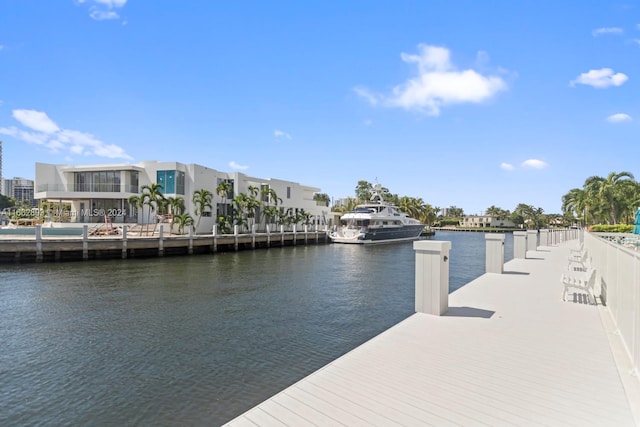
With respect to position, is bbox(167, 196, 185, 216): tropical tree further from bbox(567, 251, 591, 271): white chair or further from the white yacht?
bbox(567, 251, 591, 271): white chair

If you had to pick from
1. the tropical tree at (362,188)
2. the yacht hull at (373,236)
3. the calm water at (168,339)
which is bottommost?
the calm water at (168,339)

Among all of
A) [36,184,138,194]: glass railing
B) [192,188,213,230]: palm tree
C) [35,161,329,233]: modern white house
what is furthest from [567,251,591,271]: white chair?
[36,184,138,194]: glass railing

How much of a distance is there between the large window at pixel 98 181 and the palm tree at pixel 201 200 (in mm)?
7460

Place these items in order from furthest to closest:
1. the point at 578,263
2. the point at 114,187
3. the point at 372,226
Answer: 1. the point at 372,226
2. the point at 114,187
3. the point at 578,263

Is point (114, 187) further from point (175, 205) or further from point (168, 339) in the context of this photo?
point (168, 339)

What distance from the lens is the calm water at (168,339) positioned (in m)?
5.32

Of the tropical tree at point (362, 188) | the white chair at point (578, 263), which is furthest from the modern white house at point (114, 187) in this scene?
the tropical tree at point (362, 188)

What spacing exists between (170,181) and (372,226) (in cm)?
2263

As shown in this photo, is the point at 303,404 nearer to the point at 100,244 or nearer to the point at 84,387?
the point at 84,387

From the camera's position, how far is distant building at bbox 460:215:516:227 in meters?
131

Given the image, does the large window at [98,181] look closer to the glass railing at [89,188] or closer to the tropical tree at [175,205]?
the glass railing at [89,188]

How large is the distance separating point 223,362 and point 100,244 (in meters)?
21.0

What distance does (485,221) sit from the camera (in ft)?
448

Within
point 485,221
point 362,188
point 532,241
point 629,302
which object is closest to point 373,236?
point 532,241
